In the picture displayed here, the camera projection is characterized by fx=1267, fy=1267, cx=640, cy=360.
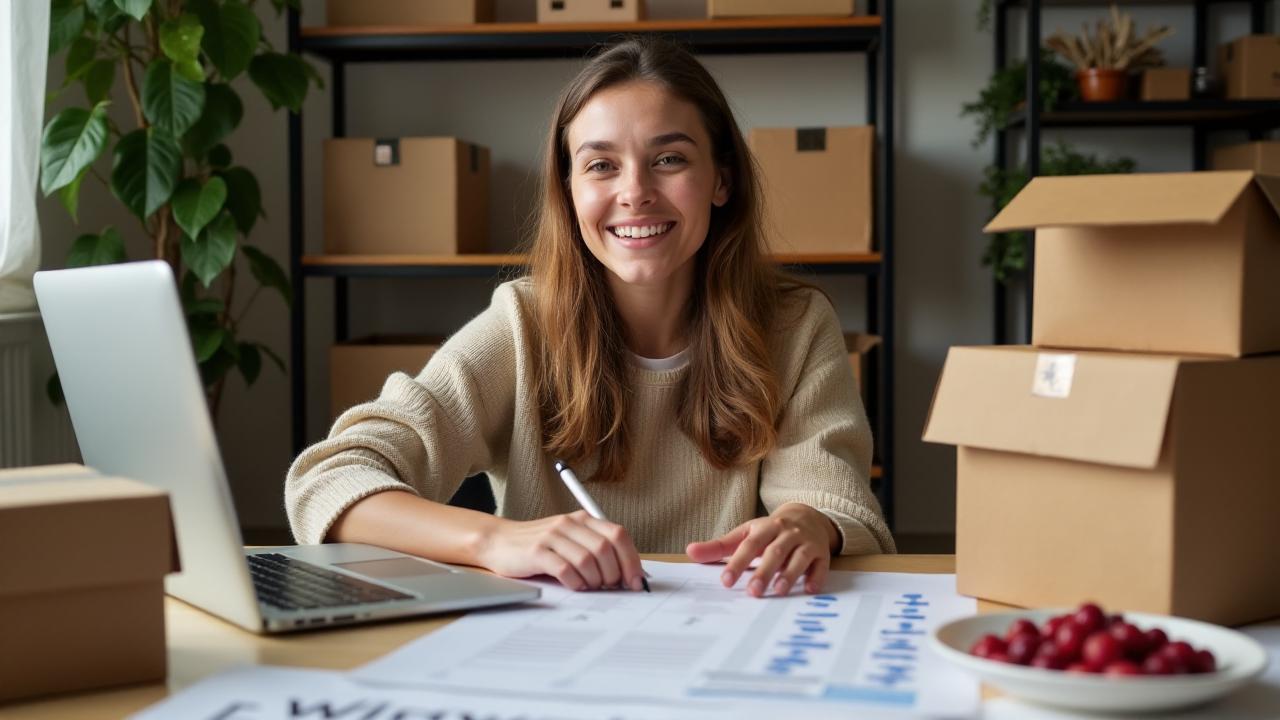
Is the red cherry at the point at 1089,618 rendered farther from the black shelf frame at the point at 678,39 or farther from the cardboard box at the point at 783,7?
the cardboard box at the point at 783,7

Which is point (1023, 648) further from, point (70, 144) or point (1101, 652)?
point (70, 144)

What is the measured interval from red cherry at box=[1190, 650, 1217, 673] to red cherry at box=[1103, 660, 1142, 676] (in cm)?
4

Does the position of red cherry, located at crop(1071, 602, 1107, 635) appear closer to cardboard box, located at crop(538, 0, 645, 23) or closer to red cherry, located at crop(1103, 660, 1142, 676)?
red cherry, located at crop(1103, 660, 1142, 676)

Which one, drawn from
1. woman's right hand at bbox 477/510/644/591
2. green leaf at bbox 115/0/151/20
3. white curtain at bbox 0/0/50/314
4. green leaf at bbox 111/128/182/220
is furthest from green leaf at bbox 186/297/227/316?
woman's right hand at bbox 477/510/644/591

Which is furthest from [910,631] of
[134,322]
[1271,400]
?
[134,322]

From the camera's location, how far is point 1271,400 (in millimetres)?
945

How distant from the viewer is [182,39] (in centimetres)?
250

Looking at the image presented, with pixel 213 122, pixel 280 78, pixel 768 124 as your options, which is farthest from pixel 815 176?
pixel 213 122

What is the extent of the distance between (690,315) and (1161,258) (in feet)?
2.51

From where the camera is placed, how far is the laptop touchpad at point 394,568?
108cm

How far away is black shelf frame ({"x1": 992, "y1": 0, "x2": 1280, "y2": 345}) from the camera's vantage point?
9.55ft

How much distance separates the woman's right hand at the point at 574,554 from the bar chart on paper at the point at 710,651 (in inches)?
0.7

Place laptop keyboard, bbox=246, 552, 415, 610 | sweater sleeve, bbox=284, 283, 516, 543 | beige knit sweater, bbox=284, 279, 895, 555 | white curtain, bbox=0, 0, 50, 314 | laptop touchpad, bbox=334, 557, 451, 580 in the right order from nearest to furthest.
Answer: laptop keyboard, bbox=246, 552, 415, 610 < laptop touchpad, bbox=334, 557, 451, 580 < sweater sleeve, bbox=284, 283, 516, 543 < beige knit sweater, bbox=284, 279, 895, 555 < white curtain, bbox=0, 0, 50, 314

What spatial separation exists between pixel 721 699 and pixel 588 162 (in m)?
0.92
